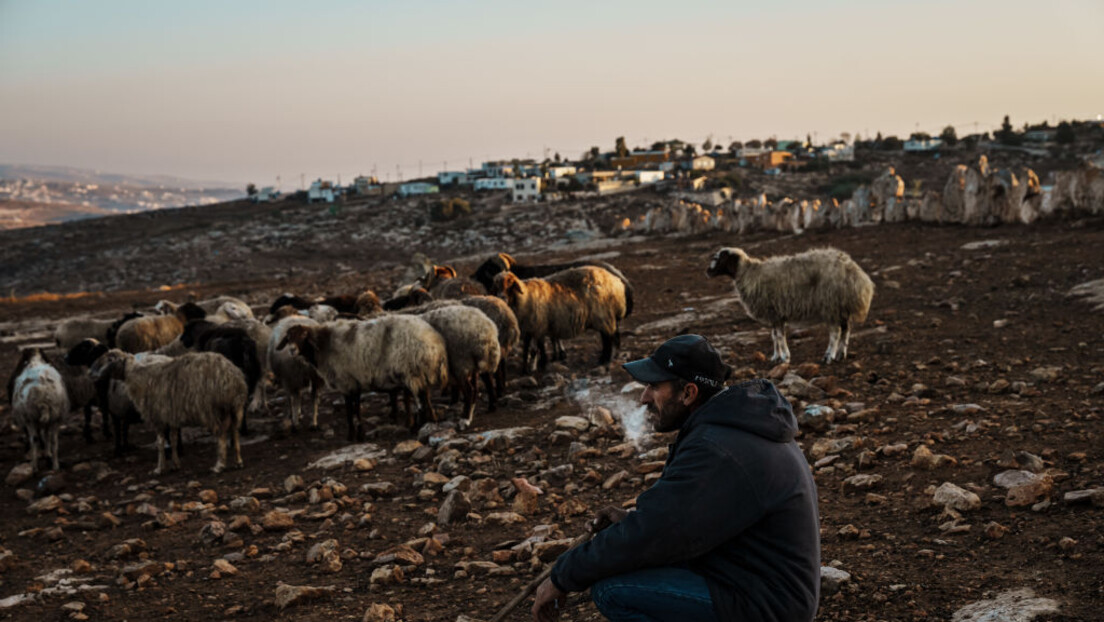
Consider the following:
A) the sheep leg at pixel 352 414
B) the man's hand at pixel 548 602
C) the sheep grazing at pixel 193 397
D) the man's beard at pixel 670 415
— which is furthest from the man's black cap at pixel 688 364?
the sheep grazing at pixel 193 397

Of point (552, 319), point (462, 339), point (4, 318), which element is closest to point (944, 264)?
point (552, 319)

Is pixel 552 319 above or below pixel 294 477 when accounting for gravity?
above

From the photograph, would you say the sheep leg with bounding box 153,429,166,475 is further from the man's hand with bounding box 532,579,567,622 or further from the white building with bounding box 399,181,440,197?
the white building with bounding box 399,181,440,197

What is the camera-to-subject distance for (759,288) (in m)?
11.5

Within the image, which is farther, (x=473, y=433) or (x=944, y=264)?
(x=944, y=264)

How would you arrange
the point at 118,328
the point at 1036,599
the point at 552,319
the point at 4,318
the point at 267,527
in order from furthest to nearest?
the point at 4,318, the point at 118,328, the point at 552,319, the point at 267,527, the point at 1036,599

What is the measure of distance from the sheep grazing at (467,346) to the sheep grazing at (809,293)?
160 inches

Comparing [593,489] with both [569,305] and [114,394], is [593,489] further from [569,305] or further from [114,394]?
[114,394]

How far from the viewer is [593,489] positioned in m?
7.23

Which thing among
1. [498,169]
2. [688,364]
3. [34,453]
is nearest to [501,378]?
[34,453]

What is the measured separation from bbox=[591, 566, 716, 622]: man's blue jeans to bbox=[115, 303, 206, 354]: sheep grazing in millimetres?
12803

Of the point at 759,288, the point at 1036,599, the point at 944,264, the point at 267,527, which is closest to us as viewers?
the point at 1036,599

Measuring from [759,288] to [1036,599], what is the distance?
764 centimetres

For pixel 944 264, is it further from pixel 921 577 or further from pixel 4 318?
pixel 4 318
